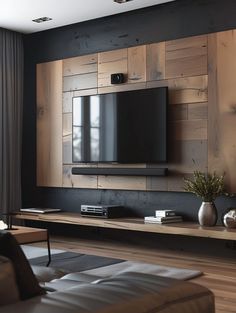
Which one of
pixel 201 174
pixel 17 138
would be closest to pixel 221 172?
pixel 201 174

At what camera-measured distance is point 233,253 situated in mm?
4656

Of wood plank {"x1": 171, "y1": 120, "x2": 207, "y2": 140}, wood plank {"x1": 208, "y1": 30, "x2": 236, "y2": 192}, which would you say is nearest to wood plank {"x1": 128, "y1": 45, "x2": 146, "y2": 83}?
wood plank {"x1": 171, "y1": 120, "x2": 207, "y2": 140}

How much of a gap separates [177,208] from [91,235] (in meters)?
1.25

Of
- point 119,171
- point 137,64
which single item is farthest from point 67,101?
point 119,171

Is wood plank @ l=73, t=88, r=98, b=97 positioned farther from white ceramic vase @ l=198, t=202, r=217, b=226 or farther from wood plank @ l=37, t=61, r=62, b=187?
white ceramic vase @ l=198, t=202, r=217, b=226

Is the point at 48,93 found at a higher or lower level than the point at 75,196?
higher

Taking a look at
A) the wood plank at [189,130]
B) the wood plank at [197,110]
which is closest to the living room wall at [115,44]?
the wood plank at [189,130]

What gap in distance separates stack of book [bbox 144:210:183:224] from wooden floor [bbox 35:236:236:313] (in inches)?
12.3

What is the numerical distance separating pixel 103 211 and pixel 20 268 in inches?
156

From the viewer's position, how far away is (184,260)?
14.9ft

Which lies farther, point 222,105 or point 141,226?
point 141,226

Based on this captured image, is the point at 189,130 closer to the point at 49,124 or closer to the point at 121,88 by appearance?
the point at 121,88

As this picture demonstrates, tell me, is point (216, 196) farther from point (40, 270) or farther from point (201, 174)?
point (40, 270)

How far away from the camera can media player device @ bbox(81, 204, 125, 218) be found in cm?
532
